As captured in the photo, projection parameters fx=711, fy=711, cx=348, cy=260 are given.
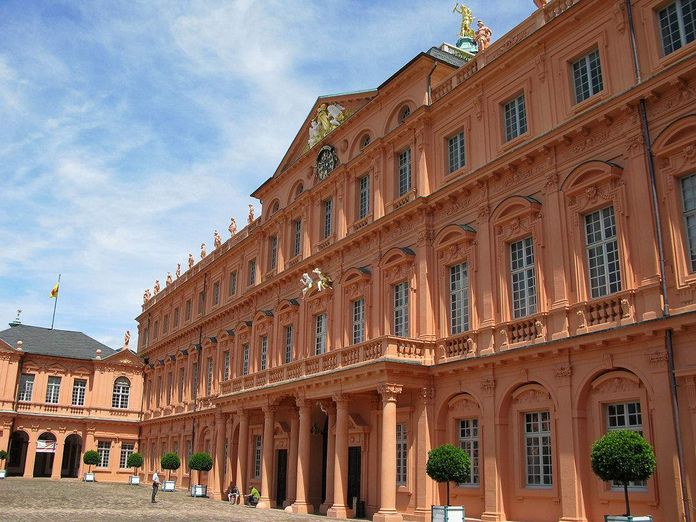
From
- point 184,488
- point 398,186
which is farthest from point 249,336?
point 398,186

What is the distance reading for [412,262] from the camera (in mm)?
25125

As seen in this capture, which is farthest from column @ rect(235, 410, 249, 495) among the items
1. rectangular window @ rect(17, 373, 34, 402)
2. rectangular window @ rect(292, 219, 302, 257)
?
rectangular window @ rect(17, 373, 34, 402)

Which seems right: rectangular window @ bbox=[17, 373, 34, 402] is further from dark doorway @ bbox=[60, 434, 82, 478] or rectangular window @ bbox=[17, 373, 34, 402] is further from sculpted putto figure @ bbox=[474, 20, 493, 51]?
sculpted putto figure @ bbox=[474, 20, 493, 51]

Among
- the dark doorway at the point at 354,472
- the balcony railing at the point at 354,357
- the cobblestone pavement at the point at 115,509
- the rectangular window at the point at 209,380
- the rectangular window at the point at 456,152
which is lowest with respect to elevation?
the cobblestone pavement at the point at 115,509

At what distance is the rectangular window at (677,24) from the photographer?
1744 centimetres

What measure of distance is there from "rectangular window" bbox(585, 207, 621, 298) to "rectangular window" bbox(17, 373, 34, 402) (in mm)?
48660

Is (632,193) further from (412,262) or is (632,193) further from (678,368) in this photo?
(412,262)

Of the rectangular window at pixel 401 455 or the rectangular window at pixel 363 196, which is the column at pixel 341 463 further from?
the rectangular window at pixel 363 196

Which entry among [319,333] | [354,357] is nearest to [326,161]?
[319,333]

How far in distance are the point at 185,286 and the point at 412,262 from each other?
29.9 meters

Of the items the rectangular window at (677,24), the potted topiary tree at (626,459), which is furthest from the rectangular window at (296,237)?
the potted topiary tree at (626,459)

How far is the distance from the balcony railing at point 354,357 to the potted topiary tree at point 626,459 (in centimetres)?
880

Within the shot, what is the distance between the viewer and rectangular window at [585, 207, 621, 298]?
18.3 m

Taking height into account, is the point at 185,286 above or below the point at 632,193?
above
